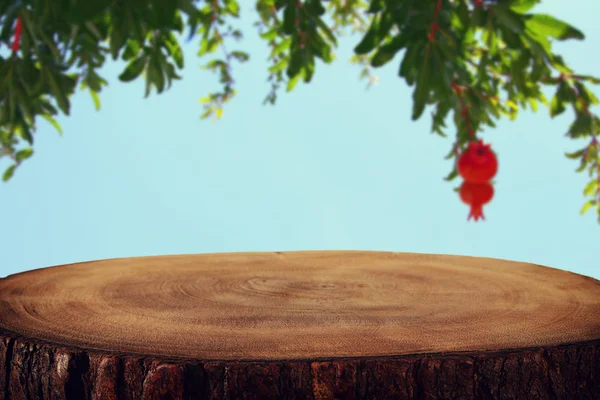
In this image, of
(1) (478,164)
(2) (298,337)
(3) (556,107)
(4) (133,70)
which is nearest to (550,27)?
(3) (556,107)

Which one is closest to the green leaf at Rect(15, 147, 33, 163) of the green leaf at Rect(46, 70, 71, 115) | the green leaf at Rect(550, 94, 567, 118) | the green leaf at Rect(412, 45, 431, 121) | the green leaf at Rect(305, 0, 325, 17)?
the green leaf at Rect(46, 70, 71, 115)

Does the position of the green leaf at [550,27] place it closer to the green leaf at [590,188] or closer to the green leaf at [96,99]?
the green leaf at [590,188]

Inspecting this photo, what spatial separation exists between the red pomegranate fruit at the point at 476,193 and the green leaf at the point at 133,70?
115 cm

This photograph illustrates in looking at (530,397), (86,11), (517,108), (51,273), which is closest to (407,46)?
(86,11)

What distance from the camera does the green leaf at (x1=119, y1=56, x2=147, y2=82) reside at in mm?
1825

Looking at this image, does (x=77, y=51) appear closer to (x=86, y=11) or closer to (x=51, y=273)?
(x=51, y=273)

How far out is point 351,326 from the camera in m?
0.95

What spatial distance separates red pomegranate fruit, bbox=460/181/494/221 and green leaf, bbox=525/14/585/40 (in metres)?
0.99

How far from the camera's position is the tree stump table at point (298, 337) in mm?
819

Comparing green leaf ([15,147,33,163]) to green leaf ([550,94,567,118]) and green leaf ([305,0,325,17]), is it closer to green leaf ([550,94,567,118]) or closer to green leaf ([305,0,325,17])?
green leaf ([305,0,325,17])

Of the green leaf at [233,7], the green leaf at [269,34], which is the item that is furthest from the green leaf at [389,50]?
the green leaf at [233,7]

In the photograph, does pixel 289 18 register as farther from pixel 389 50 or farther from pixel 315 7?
pixel 389 50

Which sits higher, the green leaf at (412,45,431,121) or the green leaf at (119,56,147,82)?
the green leaf at (119,56,147,82)

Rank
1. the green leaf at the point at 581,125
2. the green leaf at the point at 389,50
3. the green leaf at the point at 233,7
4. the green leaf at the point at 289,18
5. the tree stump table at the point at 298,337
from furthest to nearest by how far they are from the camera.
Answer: the green leaf at the point at 233,7
the green leaf at the point at 581,125
the green leaf at the point at 289,18
the green leaf at the point at 389,50
the tree stump table at the point at 298,337
